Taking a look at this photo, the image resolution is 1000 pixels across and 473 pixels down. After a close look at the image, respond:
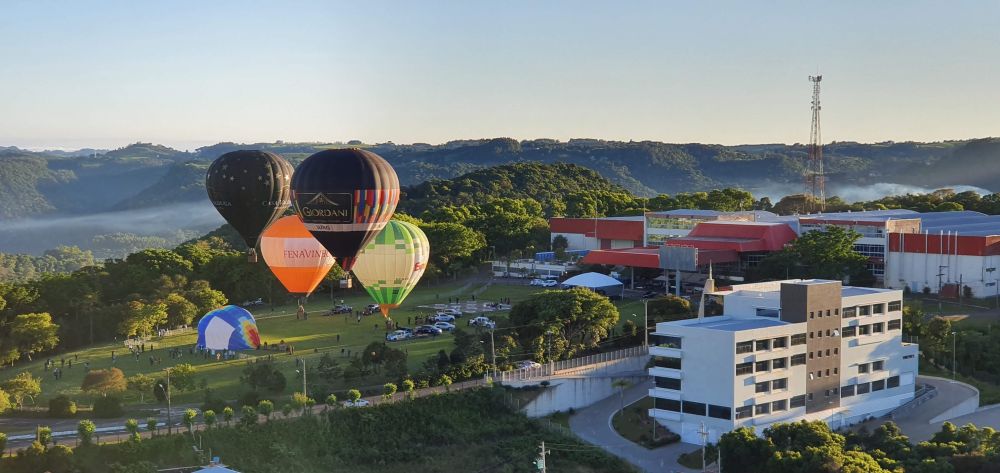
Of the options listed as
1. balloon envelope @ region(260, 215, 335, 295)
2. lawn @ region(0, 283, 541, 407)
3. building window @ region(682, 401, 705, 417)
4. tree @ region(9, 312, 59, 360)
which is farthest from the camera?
tree @ region(9, 312, 59, 360)

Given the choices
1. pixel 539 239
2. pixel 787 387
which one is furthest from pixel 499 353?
pixel 539 239

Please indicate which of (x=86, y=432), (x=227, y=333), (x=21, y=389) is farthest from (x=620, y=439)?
(x=21, y=389)

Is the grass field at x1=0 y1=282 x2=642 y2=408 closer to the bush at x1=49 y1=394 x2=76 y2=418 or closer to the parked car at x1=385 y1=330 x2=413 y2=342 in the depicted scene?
the parked car at x1=385 y1=330 x2=413 y2=342

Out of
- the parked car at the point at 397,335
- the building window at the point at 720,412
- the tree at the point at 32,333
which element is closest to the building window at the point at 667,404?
the building window at the point at 720,412

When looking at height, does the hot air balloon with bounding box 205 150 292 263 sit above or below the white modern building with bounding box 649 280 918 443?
above

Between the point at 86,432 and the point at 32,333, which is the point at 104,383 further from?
the point at 32,333

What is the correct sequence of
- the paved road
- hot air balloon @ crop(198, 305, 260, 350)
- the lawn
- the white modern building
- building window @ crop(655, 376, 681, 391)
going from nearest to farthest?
the paved road → the white modern building → building window @ crop(655, 376, 681, 391) → the lawn → hot air balloon @ crop(198, 305, 260, 350)

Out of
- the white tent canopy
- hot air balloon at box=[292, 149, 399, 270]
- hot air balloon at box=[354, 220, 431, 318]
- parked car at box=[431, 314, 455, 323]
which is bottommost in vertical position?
parked car at box=[431, 314, 455, 323]

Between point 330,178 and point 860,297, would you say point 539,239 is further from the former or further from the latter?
point 330,178

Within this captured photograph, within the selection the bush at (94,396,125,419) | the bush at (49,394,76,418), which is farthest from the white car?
the bush at (49,394,76,418)
